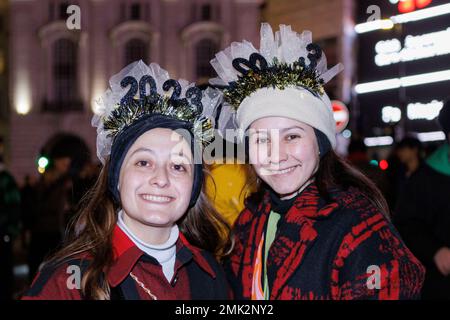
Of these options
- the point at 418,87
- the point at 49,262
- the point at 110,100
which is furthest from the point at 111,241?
the point at 418,87

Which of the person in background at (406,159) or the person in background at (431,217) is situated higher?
the person in background at (406,159)

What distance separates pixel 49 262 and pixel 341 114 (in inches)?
151

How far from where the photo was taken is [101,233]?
2.46m

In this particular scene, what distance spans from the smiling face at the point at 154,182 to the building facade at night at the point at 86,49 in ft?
88.5

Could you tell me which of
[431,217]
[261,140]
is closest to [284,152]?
[261,140]

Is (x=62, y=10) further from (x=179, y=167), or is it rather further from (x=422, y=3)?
(x=179, y=167)

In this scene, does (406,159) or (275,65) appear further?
(406,159)

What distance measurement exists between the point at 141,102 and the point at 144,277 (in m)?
0.72

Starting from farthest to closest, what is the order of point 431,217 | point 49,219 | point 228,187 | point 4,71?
1. point 4,71
2. point 49,219
3. point 431,217
4. point 228,187

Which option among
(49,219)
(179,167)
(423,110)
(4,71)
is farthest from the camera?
(4,71)

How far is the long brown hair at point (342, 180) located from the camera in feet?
8.80

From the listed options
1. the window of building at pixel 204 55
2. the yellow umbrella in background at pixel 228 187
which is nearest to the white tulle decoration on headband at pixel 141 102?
the yellow umbrella in background at pixel 228 187

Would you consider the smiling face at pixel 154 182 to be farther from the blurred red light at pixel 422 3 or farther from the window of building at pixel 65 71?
the window of building at pixel 65 71

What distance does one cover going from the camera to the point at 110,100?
2.57 m
